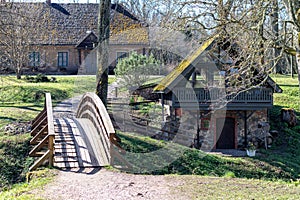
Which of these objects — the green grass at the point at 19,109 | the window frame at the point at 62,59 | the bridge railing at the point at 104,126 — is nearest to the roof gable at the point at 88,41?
the window frame at the point at 62,59

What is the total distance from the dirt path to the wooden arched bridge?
0.68 metres

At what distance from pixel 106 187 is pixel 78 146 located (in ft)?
10.8

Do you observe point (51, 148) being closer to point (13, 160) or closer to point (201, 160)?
point (13, 160)

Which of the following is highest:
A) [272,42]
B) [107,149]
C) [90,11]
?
[90,11]

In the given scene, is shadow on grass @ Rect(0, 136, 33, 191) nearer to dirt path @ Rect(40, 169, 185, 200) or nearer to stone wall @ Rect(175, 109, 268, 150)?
dirt path @ Rect(40, 169, 185, 200)

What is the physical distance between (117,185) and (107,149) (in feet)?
7.58

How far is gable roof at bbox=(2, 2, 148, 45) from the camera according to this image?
34719mm

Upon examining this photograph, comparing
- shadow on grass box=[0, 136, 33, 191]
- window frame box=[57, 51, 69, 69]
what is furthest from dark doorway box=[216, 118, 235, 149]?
window frame box=[57, 51, 69, 69]

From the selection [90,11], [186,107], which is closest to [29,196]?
[186,107]

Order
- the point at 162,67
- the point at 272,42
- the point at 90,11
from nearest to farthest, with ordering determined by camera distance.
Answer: the point at 272,42, the point at 162,67, the point at 90,11

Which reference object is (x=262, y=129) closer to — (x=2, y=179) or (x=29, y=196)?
(x=2, y=179)

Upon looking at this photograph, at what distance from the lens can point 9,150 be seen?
11969 mm

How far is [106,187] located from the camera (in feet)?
25.8

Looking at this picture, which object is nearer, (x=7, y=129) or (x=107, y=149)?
(x=107, y=149)
